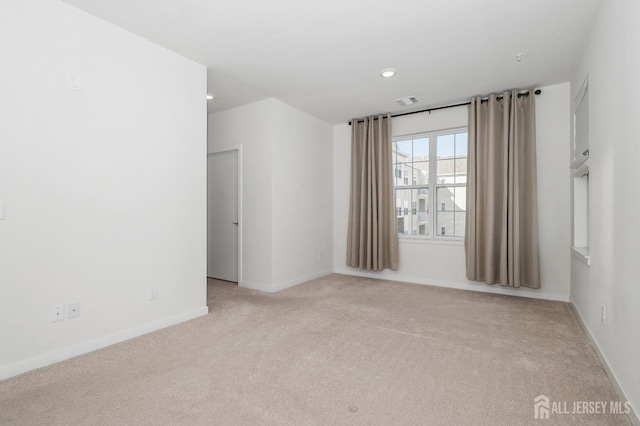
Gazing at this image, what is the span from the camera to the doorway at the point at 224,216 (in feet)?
16.0

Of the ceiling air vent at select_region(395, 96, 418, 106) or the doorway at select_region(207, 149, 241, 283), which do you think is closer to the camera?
the ceiling air vent at select_region(395, 96, 418, 106)

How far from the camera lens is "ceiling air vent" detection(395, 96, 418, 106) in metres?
4.40

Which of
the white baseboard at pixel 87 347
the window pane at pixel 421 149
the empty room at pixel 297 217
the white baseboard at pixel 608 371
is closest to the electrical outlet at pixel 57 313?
the empty room at pixel 297 217

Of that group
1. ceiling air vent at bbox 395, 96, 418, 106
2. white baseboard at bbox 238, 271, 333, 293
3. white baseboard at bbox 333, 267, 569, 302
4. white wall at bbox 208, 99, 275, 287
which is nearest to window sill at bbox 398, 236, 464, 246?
white baseboard at bbox 333, 267, 569, 302

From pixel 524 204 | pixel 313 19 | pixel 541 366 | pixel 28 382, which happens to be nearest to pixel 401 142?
pixel 524 204

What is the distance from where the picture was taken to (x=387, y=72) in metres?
3.59

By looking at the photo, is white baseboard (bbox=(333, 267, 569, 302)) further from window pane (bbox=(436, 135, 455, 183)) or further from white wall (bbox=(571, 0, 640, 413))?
window pane (bbox=(436, 135, 455, 183))

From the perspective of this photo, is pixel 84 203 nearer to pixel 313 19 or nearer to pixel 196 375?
pixel 196 375

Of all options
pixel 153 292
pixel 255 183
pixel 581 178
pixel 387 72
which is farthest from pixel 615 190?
pixel 255 183

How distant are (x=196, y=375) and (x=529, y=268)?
388 centimetres

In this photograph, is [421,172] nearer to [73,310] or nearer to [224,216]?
[224,216]

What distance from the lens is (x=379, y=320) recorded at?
3.27 m

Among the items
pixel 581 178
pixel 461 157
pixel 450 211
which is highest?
pixel 461 157

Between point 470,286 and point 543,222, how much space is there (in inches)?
48.1
